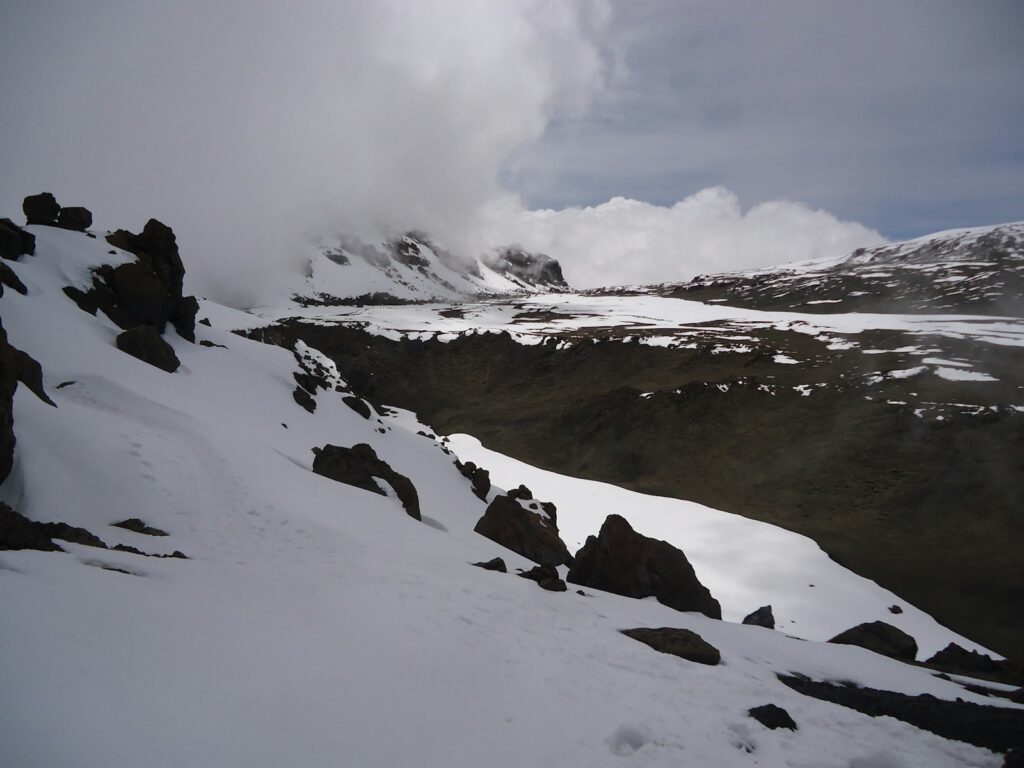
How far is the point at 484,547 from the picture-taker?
635 inches

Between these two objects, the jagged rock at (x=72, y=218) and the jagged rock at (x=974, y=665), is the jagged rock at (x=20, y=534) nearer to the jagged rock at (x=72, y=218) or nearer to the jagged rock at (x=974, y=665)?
the jagged rock at (x=974, y=665)

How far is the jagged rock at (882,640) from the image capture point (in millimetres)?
13488

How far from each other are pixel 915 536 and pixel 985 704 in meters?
21.0

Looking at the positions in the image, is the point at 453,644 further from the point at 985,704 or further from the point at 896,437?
the point at 896,437

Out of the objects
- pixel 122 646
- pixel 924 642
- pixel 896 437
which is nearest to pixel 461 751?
pixel 122 646

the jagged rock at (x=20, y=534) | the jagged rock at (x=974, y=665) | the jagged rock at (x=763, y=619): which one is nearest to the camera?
the jagged rock at (x=20, y=534)

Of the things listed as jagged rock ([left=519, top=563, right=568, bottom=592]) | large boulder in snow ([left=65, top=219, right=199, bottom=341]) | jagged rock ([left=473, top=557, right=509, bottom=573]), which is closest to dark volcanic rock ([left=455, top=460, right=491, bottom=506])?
jagged rock ([left=473, top=557, right=509, bottom=573])

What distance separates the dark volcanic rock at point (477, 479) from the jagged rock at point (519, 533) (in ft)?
22.9

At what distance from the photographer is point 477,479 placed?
1078 inches

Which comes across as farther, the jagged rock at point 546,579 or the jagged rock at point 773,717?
the jagged rock at point 546,579

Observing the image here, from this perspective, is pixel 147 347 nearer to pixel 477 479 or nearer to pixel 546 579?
pixel 477 479

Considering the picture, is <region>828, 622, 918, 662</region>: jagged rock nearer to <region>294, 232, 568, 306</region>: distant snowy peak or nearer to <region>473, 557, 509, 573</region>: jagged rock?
<region>473, 557, 509, 573</region>: jagged rock

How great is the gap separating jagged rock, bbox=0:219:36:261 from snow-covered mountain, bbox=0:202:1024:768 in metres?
0.07

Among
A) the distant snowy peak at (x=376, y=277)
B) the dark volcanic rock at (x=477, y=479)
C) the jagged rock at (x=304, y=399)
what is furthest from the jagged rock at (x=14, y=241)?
the distant snowy peak at (x=376, y=277)
